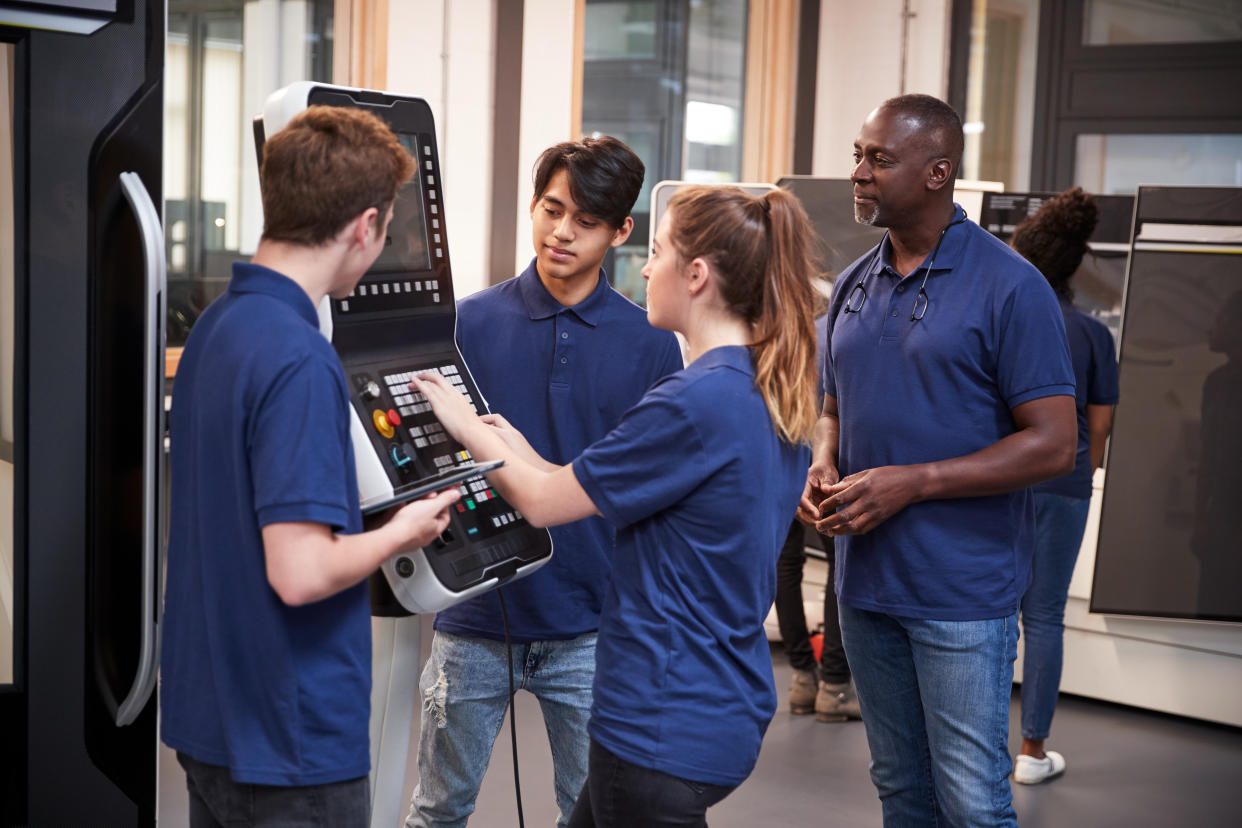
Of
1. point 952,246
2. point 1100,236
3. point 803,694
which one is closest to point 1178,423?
point 1100,236

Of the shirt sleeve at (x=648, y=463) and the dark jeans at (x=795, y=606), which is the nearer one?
the shirt sleeve at (x=648, y=463)

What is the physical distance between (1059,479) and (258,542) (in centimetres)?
270

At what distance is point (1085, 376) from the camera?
3.34 m

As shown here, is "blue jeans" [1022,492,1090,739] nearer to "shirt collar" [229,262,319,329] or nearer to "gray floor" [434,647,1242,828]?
"gray floor" [434,647,1242,828]

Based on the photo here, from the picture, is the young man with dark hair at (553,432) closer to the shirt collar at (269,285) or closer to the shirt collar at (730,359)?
the shirt collar at (730,359)

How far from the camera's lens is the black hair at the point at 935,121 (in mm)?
1954

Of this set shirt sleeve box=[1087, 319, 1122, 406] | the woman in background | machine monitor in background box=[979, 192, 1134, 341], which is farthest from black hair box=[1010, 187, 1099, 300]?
machine monitor in background box=[979, 192, 1134, 341]

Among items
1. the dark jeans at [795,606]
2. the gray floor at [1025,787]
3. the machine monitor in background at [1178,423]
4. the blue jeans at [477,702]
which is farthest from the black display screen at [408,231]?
the machine monitor in background at [1178,423]

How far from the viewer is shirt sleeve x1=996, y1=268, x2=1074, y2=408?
1857 mm

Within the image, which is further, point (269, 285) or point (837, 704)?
point (837, 704)

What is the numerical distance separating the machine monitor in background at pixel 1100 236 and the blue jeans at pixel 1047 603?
107 cm

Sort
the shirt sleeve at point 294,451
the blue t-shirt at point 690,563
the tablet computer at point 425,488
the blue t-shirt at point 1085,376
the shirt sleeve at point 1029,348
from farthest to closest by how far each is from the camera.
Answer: the blue t-shirt at point 1085,376 → the shirt sleeve at point 1029,348 → the blue t-shirt at point 690,563 → the tablet computer at point 425,488 → the shirt sleeve at point 294,451

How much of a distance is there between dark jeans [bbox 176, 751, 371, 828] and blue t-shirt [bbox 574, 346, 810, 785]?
12.3 inches

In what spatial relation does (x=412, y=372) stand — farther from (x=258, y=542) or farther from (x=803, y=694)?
(x=803, y=694)
